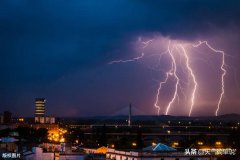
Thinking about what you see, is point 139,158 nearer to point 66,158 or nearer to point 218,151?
point 66,158

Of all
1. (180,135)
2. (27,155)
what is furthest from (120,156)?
(180,135)

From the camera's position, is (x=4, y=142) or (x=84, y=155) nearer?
(x=84, y=155)

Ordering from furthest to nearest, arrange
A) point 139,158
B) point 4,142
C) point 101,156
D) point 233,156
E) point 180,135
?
point 180,135, point 4,142, point 233,156, point 101,156, point 139,158

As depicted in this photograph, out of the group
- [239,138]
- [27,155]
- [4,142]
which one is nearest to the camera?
[27,155]


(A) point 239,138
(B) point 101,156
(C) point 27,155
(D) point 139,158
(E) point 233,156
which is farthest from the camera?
(A) point 239,138

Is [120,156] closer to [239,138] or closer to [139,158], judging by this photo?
[139,158]

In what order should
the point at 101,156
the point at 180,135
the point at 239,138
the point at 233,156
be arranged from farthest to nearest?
the point at 180,135, the point at 239,138, the point at 233,156, the point at 101,156

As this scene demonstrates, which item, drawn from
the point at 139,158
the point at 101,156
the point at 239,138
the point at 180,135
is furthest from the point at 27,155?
the point at 180,135

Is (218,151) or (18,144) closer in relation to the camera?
(218,151)

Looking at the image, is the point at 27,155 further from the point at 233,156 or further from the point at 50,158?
the point at 233,156
